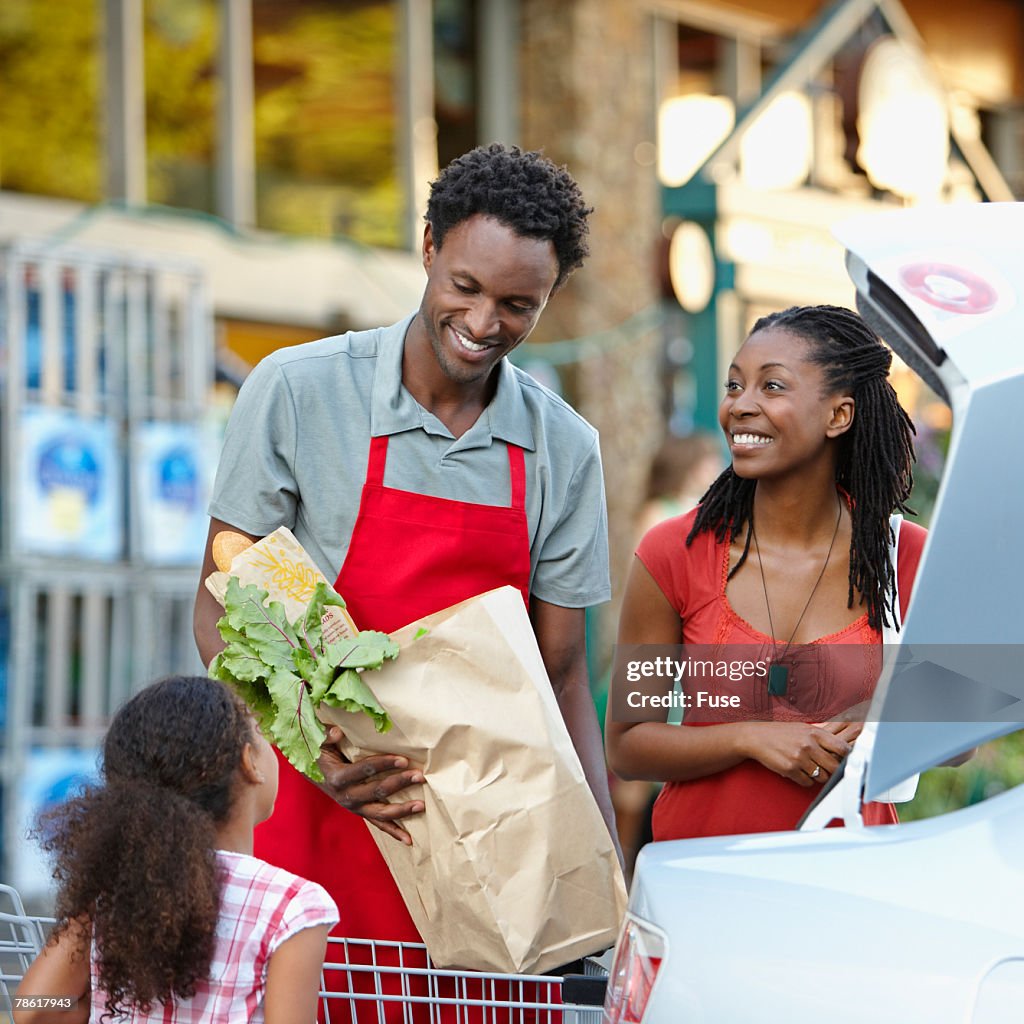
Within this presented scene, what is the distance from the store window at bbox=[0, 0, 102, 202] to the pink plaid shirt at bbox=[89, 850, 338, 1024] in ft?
18.7

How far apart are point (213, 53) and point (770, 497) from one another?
6.21m

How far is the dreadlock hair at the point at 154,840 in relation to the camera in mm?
2475

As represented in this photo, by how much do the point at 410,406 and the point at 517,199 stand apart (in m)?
0.39

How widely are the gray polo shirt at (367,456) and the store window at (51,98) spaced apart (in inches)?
202

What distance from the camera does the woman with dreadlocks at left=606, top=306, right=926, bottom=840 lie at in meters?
2.82

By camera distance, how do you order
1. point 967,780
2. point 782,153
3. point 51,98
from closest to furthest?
point 967,780, point 51,98, point 782,153

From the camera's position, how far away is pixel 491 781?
2.61 metres

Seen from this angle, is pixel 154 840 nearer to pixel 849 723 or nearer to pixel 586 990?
pixel 586 990

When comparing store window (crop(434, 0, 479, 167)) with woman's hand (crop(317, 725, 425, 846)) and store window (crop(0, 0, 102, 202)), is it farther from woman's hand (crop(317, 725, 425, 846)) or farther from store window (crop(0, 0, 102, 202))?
woman's hand (crop(317, 725, 425, 846))

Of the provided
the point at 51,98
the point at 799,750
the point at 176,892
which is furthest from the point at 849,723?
the point at 51,98

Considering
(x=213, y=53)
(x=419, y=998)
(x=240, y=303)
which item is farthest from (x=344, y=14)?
(x=419, y=998)

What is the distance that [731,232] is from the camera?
8.33 m

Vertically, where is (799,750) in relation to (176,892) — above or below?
above

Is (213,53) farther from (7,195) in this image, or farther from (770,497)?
(770,497)
